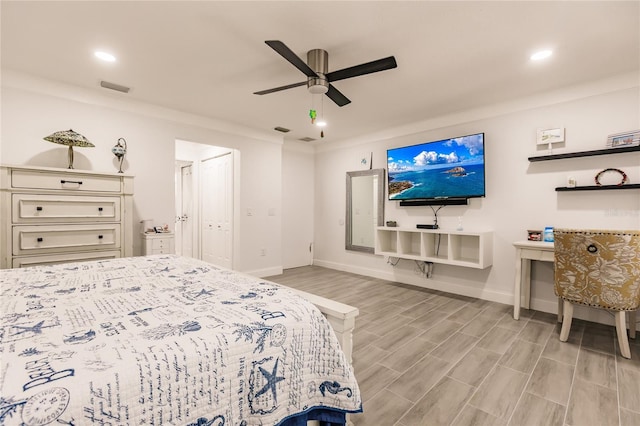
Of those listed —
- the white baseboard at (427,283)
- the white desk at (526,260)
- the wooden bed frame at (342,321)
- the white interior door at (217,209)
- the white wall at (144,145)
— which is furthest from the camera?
the white interior door at (217,209)

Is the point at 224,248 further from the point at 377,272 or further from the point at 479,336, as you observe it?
the point at 479,336

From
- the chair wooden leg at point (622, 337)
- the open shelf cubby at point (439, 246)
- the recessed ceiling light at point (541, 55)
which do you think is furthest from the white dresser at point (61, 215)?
the chair wooden leg at point (622, 337)

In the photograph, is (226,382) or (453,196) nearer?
(226,382)

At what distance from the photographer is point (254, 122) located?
14.2 ft

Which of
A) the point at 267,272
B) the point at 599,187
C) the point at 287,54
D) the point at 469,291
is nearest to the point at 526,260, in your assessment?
the point at 469,291

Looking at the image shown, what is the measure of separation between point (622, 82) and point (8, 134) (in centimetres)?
600

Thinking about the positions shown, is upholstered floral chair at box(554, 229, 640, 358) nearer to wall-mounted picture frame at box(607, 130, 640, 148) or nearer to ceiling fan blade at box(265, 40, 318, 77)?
→ wall-mounted picture frame at box(607, 130, 640, 148)

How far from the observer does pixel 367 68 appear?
2.14m

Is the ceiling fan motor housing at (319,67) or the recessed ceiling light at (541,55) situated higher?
the recessed ceiling light at (541,55)

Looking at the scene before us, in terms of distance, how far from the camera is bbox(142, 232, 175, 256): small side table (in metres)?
3.37

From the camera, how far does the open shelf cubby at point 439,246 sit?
347 centimetres

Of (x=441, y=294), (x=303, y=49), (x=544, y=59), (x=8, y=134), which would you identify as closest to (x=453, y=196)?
(x=441, y=294)

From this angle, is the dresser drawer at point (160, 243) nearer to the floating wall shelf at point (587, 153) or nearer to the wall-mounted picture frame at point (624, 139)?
the floating wall shelf at point (587, 153)

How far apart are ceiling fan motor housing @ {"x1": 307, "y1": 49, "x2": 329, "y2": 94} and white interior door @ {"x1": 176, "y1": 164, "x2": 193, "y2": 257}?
4.08 meters
